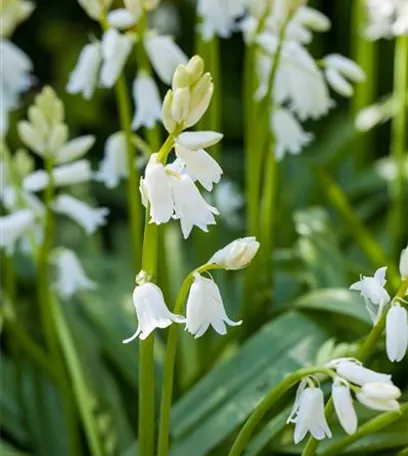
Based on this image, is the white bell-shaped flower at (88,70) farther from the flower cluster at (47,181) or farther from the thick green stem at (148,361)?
the thick green stem at (148,361)

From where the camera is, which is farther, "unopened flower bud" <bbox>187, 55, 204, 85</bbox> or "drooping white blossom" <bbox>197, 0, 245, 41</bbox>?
"drooping white blossom" <bbox>197, 0, 245, 41</bbox>

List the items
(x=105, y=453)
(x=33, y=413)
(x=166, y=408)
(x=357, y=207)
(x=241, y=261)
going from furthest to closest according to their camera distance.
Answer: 1. (x=357, y=207)
2. (x=33, y=413)
3. (x=105, y=453)
4. (x=166, y=408)
5. (x=241, y=261)

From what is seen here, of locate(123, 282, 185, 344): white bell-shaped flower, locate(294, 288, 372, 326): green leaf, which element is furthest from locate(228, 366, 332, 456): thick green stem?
locate(294, 288, 372, 326): green leaf

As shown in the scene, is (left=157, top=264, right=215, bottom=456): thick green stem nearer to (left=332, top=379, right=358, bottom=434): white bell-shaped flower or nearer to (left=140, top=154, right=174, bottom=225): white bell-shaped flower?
(left=140, top=154, right=174, bottom=225): white bell-shaped flower

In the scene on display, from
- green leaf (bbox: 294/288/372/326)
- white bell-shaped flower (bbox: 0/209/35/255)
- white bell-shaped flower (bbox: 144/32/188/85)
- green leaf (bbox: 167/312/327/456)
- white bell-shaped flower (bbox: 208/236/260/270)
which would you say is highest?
white bell-shaped flower (bbox: 144/32/188/85)

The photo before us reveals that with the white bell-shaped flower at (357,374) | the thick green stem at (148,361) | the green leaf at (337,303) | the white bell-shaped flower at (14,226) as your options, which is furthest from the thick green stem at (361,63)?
the white bell-shaped flower at (357,374)

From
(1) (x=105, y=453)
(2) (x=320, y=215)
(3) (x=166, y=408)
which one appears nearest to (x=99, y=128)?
(2) (x=320, y=215)

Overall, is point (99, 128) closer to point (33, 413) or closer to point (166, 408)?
point (33, 413)
